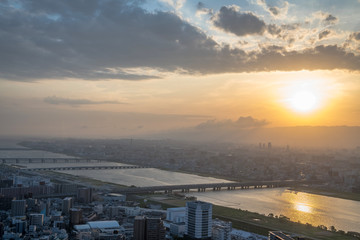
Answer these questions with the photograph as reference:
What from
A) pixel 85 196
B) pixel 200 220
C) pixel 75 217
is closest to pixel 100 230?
pixel 75 217

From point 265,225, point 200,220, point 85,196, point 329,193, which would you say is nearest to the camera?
point 200,220

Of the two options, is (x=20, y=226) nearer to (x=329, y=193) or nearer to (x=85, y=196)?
(x=85, y=196)

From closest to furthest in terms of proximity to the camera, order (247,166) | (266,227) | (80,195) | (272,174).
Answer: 1. (266,227)
2. (80,195)
3. (272,174)
4. (247,166)

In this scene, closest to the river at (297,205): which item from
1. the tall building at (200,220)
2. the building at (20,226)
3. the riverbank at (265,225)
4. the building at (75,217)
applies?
the riverbank at (265,225)

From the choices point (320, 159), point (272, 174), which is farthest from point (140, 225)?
point (320, 159)

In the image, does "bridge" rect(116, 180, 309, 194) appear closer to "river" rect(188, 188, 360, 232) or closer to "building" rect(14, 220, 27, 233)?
"river" rect(188, 188, 360, 232)

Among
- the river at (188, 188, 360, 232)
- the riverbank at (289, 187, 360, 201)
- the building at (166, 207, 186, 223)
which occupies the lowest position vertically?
the river at (188, 188, 360, 232)

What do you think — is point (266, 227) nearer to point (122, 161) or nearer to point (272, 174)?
point (272, 174)

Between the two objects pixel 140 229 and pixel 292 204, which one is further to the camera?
pixel 292 204

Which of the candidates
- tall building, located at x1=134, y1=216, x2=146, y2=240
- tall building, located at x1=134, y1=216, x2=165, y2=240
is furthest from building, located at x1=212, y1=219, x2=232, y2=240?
tall building, located at x1=134, y1=216, x2=146, y2=240
